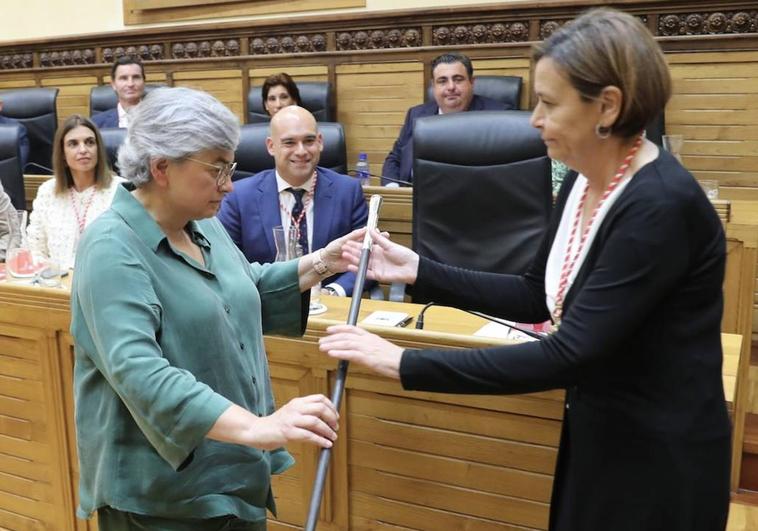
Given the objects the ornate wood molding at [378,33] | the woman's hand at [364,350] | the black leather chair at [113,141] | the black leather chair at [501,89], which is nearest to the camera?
the woman's hand at [364,350]

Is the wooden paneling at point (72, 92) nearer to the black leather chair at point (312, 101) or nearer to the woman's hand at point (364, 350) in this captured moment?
the black leather chair at point (312, 101)

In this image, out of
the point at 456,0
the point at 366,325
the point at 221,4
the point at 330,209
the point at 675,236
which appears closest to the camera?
the point at 675,236

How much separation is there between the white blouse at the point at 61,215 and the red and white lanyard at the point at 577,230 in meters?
2.47

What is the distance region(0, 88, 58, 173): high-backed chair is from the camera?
5312mm

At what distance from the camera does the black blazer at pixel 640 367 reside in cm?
98

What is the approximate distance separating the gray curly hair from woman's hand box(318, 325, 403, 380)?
34 cm

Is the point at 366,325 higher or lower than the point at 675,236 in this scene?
lower

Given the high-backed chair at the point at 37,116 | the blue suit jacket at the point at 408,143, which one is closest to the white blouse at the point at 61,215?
the blue suit jacket at the point at 408,143

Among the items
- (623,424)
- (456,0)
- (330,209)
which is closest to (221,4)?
(456,0)

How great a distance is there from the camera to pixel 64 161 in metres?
3.29

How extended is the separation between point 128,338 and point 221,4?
515cm

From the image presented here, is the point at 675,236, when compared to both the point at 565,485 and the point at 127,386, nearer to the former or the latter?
the point at 565,485

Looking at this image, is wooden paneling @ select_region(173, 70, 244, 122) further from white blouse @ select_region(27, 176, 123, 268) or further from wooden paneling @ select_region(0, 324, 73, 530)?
wooden paneling @ select_region(0, 324, 73, 530)

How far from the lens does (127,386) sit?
3.49 feet
